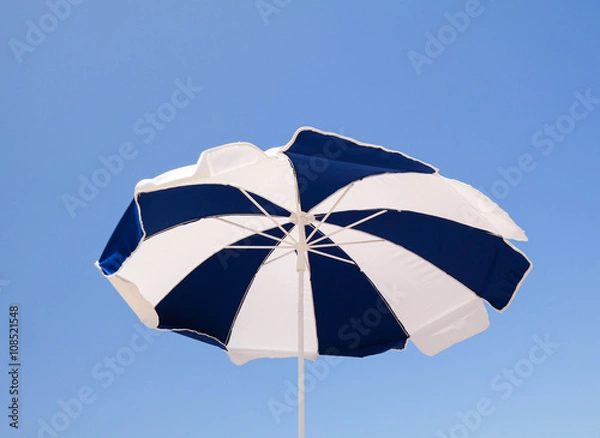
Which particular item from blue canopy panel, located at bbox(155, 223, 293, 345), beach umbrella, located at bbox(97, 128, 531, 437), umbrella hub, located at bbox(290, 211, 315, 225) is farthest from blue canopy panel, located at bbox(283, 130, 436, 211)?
blue canopy panel, located at bbox(155, 223, 293, 345)

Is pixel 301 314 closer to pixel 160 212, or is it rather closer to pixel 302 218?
pixel 302 218

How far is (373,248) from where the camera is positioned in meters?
4.04

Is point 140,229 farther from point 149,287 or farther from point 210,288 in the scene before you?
point 210,288

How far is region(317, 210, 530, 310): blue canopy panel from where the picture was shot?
3.52 metres

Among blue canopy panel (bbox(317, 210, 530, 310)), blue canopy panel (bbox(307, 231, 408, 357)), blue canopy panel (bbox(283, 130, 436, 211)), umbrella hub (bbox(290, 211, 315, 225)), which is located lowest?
blue canopy panel (bbox(307, 231, 408, 357))

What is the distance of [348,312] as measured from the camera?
4.22 m

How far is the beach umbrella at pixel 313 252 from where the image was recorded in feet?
9.12

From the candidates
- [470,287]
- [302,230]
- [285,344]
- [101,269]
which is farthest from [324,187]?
[285,344]

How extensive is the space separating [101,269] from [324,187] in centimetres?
119

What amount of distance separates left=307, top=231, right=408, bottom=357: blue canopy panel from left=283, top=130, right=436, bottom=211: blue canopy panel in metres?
1.36

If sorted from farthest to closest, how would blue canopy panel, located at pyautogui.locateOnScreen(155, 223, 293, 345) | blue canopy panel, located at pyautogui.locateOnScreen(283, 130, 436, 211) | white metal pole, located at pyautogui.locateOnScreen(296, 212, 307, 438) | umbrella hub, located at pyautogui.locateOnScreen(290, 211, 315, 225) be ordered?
blue canopy panel, located at pyautogui.locateOnScreen(155, 223, 293, 345) < umbrella hub, located at pyautogui.locateOnScreen(290, 211, 315, 225) < white metal pole, located at pyautogui.locateOnScreen(296, 212, 307, 438) < blue canopy panel, located at pyautogui.locateOnScreen(283, 130, 436, 211)

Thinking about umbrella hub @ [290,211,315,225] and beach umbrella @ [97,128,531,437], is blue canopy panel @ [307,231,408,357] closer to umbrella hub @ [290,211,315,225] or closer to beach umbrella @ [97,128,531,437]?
beach umbrella @ [97,128,531,437]

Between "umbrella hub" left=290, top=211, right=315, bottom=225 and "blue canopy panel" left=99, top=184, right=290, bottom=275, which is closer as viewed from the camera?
"blue canopy panel" left=99, top=184, right=290, bottom=275

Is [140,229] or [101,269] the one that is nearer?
[140,229]
